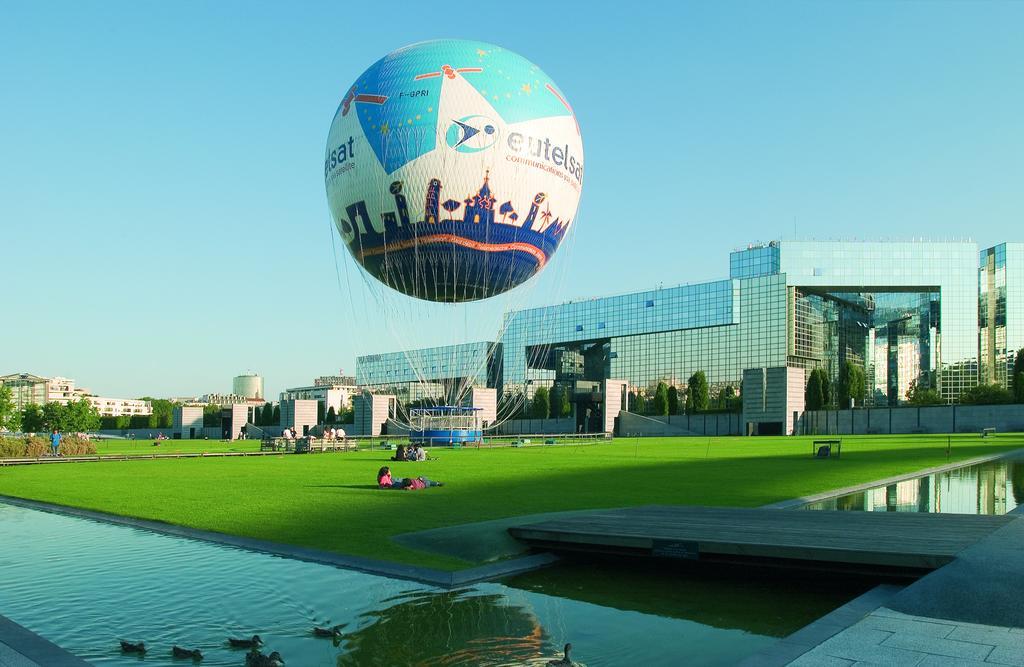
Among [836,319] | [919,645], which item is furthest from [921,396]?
[919,645]

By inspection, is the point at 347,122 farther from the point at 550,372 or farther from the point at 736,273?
the point at 550,372

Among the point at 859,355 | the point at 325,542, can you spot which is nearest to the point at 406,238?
the point at 325,542

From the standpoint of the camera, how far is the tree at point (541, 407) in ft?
391

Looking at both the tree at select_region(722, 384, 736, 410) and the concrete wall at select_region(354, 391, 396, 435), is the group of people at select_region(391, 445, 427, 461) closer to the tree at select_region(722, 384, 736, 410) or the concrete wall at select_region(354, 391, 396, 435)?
the concrete wall at select_region(354, 391, 396, 435)

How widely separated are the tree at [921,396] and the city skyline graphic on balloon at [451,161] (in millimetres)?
93266

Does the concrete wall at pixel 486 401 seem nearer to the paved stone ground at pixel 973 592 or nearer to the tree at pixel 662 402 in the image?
the tree at pixel 662 402

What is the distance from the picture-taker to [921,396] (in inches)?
4528

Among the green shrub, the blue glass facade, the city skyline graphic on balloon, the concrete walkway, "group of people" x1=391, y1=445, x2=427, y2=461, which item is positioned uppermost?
the blue glass facade

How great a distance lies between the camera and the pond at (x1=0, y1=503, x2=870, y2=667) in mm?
8008

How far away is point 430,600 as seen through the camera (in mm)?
10008

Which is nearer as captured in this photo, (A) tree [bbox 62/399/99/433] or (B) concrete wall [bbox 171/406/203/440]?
(A) tree [bbox 62/399/99/433]

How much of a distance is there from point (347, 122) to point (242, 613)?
23.3 meters

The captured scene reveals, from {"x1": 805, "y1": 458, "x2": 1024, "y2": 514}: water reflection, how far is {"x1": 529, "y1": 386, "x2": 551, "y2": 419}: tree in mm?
92511

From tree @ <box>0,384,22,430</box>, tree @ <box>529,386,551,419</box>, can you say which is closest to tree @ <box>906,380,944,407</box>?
tree @ <box>529,386,551,419</box>
